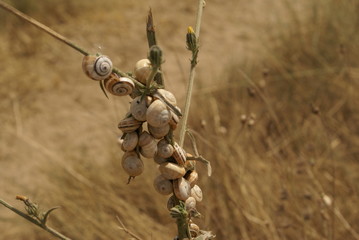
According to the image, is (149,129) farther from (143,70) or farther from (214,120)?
(214,120)

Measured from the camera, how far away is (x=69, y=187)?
2.14 m

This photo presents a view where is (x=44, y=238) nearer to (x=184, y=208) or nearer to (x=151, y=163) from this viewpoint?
(x=151, y=163)

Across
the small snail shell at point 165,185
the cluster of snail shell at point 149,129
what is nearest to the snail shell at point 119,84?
the cluster of snail shell at point 149,129

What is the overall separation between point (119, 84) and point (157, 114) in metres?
0.05

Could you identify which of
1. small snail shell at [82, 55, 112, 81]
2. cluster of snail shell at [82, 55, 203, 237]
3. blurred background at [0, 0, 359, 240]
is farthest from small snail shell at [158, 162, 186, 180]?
blurred background at [0, 0, 359, 240]

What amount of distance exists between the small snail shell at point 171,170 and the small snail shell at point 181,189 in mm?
10

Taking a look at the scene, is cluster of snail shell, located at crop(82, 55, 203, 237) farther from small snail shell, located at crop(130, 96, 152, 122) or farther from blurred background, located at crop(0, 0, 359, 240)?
blurred background, located at crop(0, 0, 359, 240)

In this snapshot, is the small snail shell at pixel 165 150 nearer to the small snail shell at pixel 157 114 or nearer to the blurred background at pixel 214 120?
the small snail shell at pixel 157 114

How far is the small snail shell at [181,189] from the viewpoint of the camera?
Answer: 577mm

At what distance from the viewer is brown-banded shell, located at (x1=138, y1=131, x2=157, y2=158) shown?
0.55 m

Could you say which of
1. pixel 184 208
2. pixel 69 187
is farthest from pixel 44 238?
pixel 184 208

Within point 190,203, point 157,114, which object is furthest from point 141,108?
point 190,203

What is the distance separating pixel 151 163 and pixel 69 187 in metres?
0.38

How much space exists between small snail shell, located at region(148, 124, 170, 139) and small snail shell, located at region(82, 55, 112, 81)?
0.08 meters
